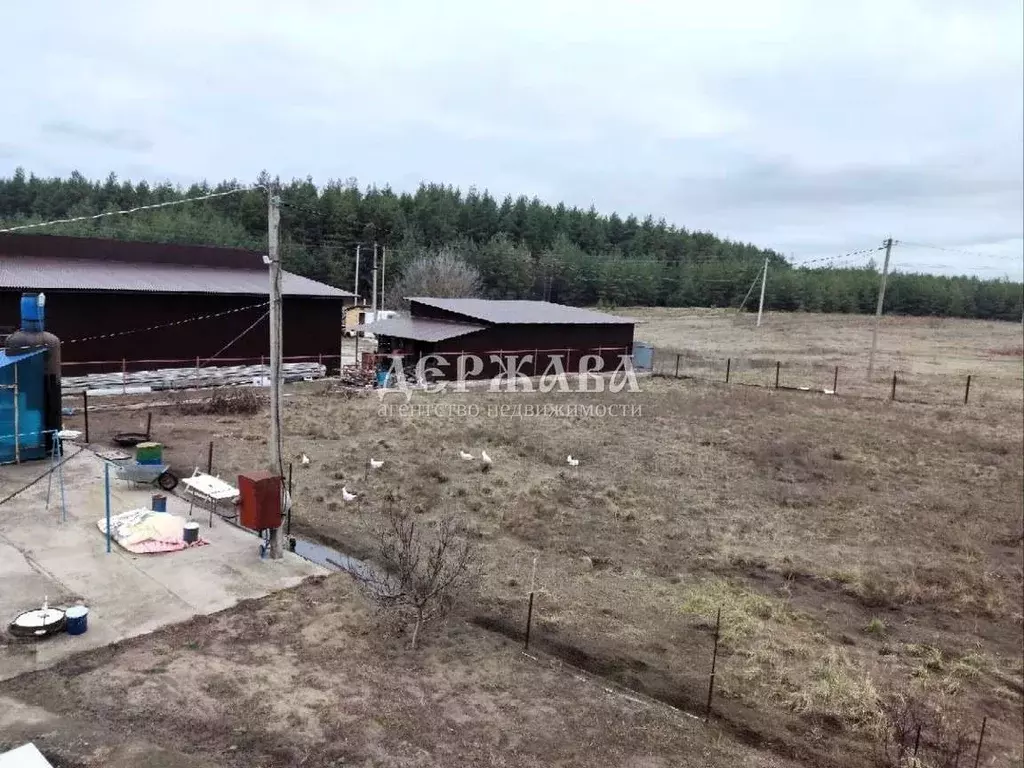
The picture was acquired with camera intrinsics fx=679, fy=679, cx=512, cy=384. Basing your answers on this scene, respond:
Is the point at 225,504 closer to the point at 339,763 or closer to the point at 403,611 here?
the point at 403,611

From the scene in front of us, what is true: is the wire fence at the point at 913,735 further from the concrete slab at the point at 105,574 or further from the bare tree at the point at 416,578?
the concrete slab at the point at 105,574

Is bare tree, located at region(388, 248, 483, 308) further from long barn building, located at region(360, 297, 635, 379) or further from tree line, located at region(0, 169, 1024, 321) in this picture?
long barn building, located at region(360, 297, 635, 379)

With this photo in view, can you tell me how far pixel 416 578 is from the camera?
314 inches

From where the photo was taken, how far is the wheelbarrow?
11.8m

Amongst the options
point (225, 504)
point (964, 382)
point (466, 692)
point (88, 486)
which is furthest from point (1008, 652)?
point (964, 382)

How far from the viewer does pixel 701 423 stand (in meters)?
20.7

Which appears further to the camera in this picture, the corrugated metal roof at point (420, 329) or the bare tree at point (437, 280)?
the bare tree at point (437, 280)

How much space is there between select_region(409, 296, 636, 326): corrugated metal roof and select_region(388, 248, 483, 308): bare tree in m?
20.1

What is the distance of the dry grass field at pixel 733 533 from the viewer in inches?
282

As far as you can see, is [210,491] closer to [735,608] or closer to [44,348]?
[44,348]

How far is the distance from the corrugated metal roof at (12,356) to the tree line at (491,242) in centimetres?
4774

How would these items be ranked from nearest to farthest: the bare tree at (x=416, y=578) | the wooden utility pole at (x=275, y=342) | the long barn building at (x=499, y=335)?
the bare tree at (x=416, y=578)
the wooden utility pole at (x=275, y=342)
the long barn building at (x=499, y=335)

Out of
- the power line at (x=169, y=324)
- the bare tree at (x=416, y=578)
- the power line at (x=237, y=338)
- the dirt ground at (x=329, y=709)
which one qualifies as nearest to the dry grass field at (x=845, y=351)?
the power line at (x=237, y=338)

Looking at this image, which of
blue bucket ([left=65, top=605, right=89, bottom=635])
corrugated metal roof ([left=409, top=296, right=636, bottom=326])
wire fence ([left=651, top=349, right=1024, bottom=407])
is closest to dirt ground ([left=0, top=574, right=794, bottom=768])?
blue bucket ([left=65, top=605, right=89, bottom=635])
